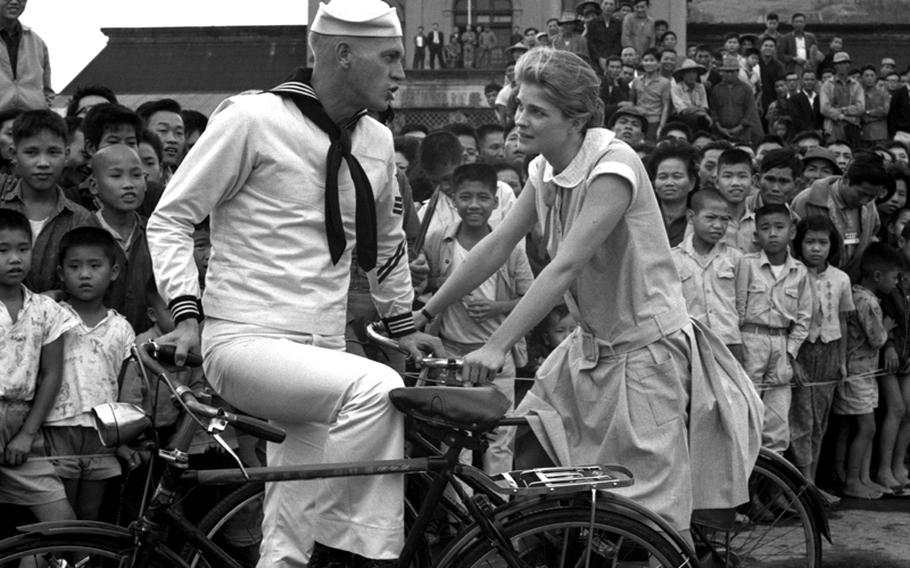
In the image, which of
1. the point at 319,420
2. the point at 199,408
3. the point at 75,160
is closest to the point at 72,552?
the point at 199,408

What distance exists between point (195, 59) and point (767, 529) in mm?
26147

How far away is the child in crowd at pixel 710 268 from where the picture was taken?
6.98 meters

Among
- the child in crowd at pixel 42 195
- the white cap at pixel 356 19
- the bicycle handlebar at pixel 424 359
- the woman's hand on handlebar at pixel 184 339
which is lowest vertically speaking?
the bicycle handlebar at pixel 424 359

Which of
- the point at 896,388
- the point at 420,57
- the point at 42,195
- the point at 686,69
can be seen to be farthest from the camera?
the point at 420,57

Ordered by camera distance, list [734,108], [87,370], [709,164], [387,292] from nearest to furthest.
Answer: [387,292]
[87,370]
[709,164]
[734,108]

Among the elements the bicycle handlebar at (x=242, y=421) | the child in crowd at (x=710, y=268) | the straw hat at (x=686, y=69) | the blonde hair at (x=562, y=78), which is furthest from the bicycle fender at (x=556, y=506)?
the straw hat at (x=686, y=69)

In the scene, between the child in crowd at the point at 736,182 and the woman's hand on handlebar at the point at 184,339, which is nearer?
the woman's hand on handlebar at the point at 184,339

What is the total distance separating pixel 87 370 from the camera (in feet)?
16.9

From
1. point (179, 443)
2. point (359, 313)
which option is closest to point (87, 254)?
point (359, 313)

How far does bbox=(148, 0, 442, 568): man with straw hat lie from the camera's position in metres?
3.68

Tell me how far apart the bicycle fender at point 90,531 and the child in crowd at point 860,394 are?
5.37 meters

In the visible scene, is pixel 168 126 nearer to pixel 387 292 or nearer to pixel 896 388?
pixel 387 292

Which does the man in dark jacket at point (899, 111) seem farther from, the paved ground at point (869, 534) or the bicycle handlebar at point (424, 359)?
the bicycle handlebar at point (424, 359)

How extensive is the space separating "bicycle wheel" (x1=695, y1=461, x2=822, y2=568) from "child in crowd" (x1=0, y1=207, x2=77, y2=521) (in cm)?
249
